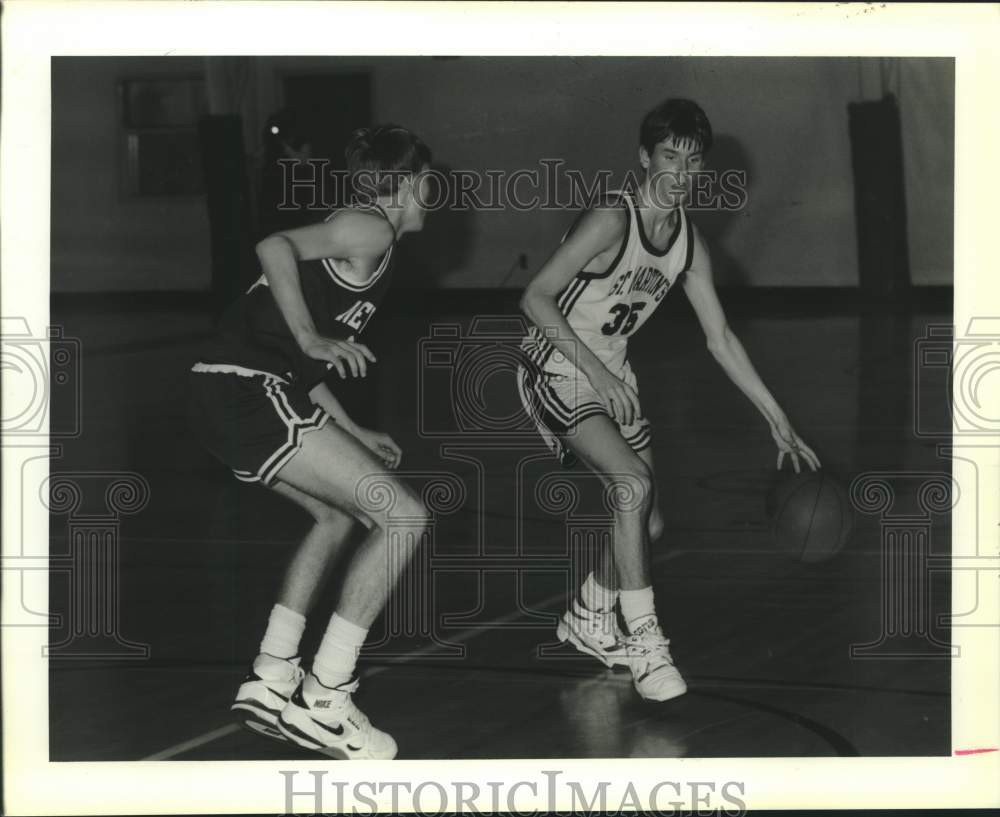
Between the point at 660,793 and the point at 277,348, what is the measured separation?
137 cm

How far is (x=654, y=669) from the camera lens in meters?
4.10

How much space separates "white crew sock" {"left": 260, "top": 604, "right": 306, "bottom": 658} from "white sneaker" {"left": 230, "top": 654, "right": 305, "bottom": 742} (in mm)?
18

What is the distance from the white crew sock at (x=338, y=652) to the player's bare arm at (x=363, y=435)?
0.52m

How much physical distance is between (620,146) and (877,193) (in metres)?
2.69

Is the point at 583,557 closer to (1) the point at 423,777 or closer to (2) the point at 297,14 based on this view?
(1) the point at 423,777

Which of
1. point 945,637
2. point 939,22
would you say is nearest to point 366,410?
point 945,637

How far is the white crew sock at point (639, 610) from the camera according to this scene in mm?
4125

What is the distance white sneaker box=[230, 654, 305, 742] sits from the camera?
149 inches

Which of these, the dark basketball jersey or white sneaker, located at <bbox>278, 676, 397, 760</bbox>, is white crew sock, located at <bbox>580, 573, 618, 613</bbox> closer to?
white sneaker, located at <bbox>278, 676, 397, 760</bbox>

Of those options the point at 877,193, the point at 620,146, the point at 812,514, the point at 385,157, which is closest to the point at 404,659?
the point at 812,514

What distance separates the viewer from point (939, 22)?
3.43 meters

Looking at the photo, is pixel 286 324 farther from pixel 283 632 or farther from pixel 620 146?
pixel 620 146

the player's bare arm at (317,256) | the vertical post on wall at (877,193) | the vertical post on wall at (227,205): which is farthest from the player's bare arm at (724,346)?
the vertical post on wall at (877,193)

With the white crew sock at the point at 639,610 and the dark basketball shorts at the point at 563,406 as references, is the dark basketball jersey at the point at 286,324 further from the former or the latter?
the white crew sock at the point at 639,610
